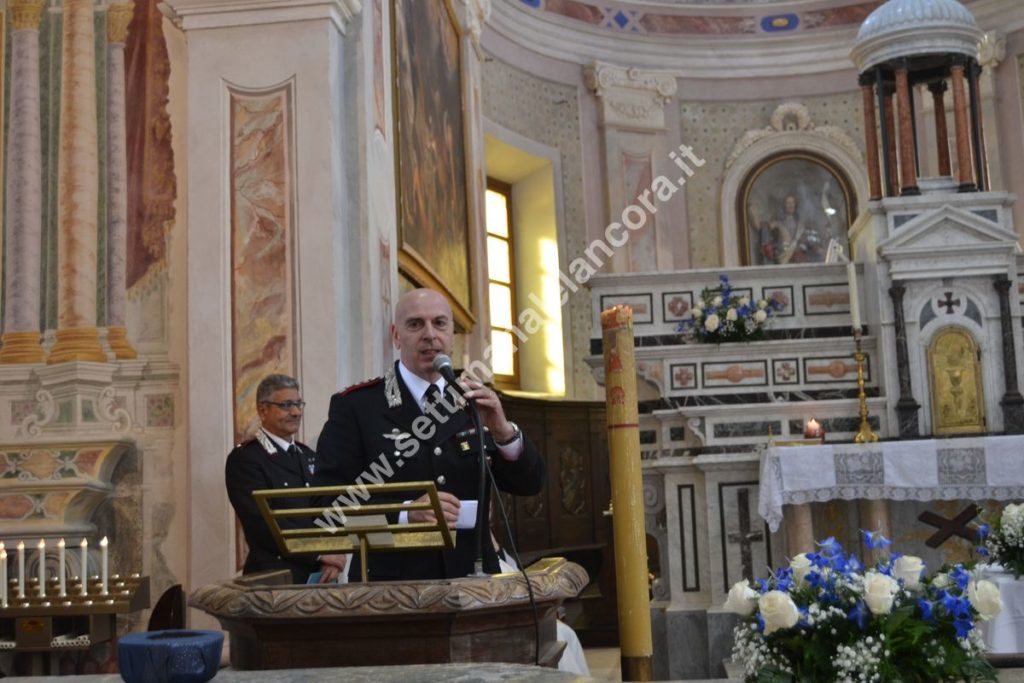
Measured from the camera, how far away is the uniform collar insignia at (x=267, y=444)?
5230 millimetres

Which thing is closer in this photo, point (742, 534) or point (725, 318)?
point (742, 534)

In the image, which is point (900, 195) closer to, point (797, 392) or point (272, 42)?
point (797, 392)

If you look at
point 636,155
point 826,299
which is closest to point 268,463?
point 826,299

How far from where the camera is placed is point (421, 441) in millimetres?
3594

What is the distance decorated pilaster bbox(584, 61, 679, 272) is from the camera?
14.0 metres

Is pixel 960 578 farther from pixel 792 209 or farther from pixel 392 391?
pixel 792 209

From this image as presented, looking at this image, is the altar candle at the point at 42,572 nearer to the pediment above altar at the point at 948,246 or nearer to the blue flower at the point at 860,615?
the blue flower at the point at 860,615

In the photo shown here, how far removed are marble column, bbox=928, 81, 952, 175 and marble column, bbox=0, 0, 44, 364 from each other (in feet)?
23.7

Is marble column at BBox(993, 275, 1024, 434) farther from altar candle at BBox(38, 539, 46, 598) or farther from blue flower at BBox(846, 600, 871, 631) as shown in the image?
blue flower at BBox(846, 600, 871, 631)

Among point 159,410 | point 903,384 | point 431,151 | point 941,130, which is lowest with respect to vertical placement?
point 159,410

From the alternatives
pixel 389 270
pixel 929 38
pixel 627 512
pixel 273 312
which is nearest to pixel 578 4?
pixel 929 38

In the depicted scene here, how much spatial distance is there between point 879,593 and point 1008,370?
7.32m

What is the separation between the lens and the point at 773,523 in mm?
7953

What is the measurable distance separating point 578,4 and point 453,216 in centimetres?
521
